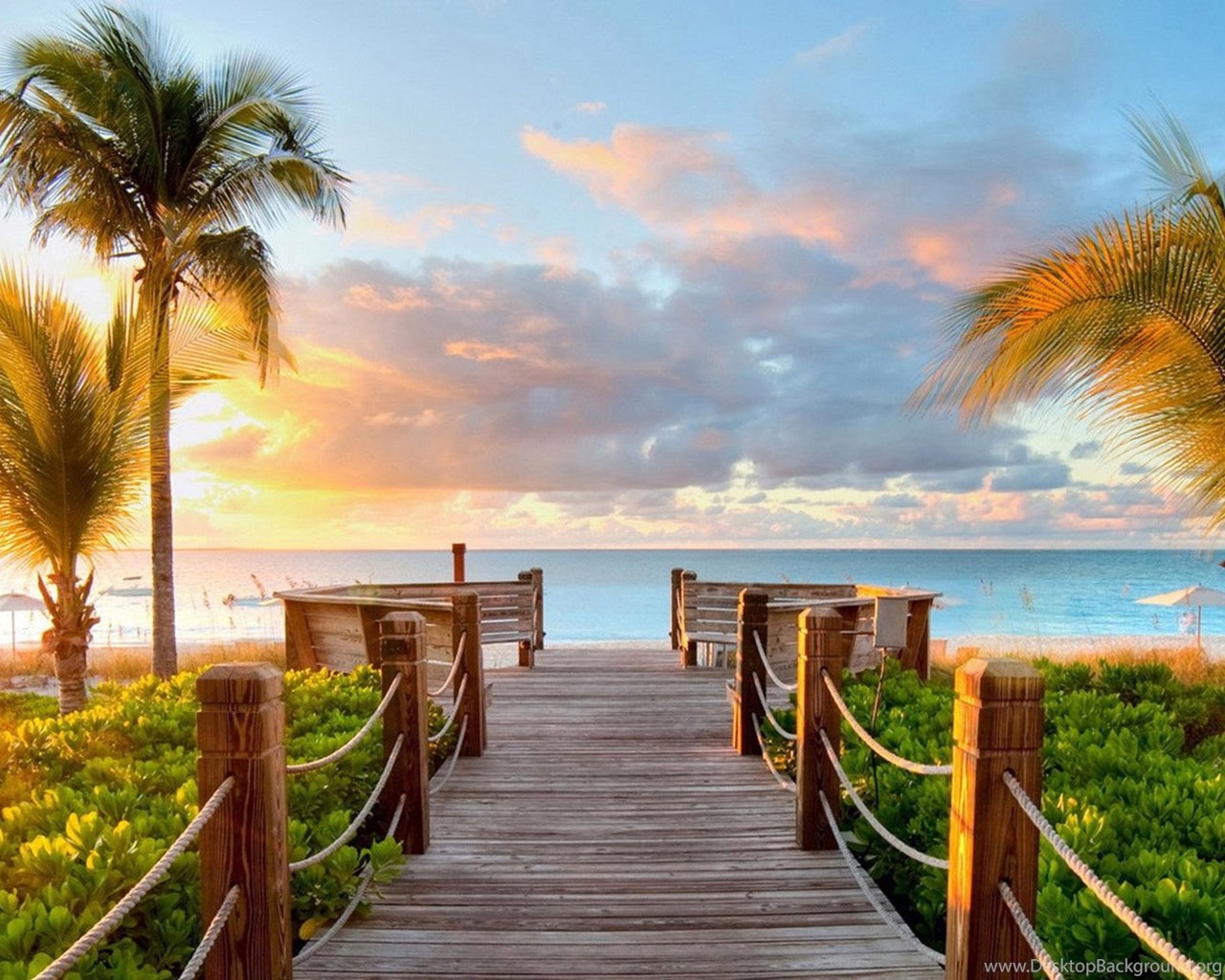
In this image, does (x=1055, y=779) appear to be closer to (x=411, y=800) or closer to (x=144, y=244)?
(x=411, y=800)

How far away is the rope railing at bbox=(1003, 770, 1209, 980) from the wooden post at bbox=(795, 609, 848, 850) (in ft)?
7.16

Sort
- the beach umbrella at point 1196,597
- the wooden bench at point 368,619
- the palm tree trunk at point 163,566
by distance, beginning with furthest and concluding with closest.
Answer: the beach umbrella at point 1196,597, the palm tree trunk at point 163,566, the wooden bench at point 368,619

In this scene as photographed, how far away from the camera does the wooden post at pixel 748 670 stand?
6562 millimetres

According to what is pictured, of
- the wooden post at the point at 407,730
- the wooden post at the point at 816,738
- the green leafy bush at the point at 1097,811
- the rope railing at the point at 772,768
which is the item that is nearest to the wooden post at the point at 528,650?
the rope railing at the point at 772,768

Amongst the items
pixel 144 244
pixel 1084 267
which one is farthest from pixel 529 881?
pixel 144 244

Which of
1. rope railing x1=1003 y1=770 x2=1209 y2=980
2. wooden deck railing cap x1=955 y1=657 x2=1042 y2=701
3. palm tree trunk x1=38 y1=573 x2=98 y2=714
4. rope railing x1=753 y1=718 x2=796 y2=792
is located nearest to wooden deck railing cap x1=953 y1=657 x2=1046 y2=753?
wooden deck railing cap x1=955 y1=657 x2=1042 y2=701

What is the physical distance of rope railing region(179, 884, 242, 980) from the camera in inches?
78.7

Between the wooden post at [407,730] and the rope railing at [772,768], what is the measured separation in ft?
8.52

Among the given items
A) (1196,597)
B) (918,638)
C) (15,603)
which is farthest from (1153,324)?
(15,603)

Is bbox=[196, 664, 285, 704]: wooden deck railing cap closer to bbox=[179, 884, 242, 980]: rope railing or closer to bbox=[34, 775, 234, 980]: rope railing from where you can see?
bbox=[34, 775, 234, 980]: rope railing

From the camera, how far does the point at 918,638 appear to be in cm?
947

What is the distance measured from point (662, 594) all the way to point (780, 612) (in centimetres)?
6117

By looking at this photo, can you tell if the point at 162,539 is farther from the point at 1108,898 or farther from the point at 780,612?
the point at 1108,898

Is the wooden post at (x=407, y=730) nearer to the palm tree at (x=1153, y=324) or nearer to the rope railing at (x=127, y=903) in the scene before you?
the rope railing at (x=127, y=903)
